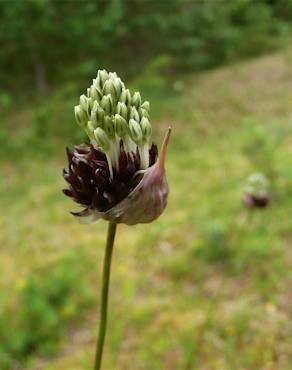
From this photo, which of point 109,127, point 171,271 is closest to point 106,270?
point 109,127

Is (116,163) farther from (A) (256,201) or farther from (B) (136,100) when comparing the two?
(A) (256,201)

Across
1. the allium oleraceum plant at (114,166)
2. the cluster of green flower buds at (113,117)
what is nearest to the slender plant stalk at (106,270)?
the allium oleraceum plant at (114,166)

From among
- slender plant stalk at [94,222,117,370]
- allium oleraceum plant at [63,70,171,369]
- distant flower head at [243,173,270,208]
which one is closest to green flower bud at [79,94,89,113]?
allium oleraceum plant at [63,70,171,369]

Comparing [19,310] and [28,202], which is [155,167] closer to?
[19,310]

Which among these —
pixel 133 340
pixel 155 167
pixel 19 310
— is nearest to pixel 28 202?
pixel 19 310

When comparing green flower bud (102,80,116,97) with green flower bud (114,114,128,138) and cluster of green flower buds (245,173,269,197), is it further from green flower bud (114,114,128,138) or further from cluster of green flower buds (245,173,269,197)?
cluster of green flower buds (245,173,269,197)

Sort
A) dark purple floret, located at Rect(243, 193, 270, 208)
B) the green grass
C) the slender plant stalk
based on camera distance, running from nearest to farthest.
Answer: the slender plant stalk < dark purple floret, located at Rect(243, 193, 270, 208) < the green grass

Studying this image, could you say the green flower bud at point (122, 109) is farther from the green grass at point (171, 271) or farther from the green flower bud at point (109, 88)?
the green grass at point (171, 271)
